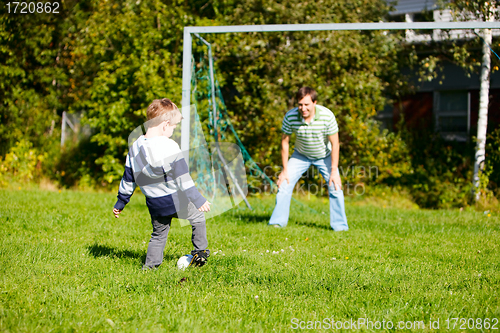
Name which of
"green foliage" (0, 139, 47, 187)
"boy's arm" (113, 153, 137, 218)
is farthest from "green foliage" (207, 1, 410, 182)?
"boy's arm" (113, 153, 137, 218)

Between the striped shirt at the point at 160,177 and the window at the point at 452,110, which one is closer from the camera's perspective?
the striped shirt at the point at 160,177

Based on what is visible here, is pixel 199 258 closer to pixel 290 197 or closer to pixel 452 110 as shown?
pixel 290 197

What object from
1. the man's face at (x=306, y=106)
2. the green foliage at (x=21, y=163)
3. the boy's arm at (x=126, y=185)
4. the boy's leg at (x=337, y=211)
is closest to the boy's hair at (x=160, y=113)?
the boy's arm at (x=126, y=185)

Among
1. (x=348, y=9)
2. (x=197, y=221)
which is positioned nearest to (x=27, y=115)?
(x=348, y=9)

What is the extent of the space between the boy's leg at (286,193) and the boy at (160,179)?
2091mm

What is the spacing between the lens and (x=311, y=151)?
5.58 metres

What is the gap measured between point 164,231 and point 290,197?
2.32 m

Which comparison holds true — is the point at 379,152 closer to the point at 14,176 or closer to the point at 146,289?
the point at 146,289

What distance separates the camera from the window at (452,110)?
11508mm

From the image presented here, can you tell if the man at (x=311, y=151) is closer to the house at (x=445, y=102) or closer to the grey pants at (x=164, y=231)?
the grey pants at (x=164, y=231)

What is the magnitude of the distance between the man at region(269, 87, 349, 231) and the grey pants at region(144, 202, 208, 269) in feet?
6.71

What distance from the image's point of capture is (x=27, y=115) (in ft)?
34.5

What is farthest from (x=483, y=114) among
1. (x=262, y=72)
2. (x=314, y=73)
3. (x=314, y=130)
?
(x=314, y=130)

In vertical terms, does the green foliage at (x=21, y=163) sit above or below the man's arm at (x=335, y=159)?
below
